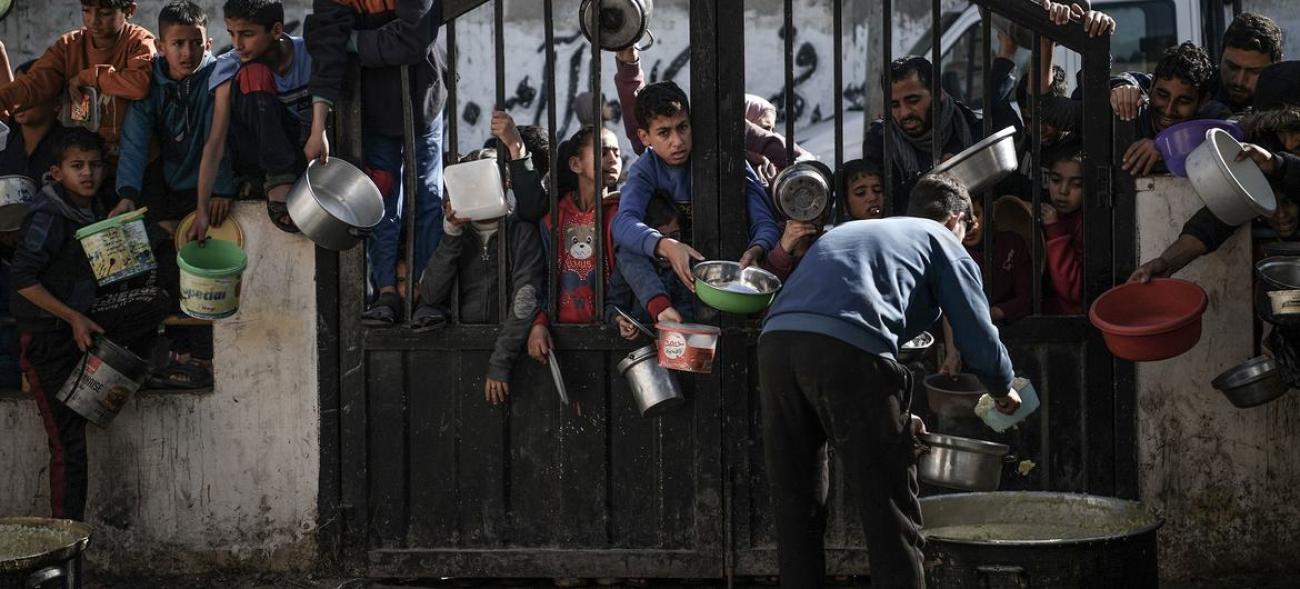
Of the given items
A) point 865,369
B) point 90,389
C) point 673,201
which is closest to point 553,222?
point 673,201

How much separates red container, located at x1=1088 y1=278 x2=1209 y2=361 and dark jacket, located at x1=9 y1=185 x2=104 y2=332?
12.6 feet

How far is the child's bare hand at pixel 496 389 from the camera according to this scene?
5.66 metres

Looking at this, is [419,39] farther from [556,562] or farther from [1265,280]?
[1265,280]

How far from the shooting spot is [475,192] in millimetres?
5566

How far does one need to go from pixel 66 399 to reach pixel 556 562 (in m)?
1.97

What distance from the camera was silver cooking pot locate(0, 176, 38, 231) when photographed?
5887 mm

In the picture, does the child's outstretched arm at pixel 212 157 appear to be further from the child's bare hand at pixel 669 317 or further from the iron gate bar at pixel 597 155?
the child's bare hand at pixel 669 317

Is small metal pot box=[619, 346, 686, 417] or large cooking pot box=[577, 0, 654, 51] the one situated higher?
large cooking pot box=[577, 0, 654, 51]

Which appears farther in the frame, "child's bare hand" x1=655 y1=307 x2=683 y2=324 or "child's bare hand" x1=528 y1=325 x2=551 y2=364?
"child's bare hand" x1=528 y1=325 x2=551 y2=364

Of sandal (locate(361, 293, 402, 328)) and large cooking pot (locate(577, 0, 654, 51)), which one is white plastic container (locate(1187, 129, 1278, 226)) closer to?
large cooking pot (locate(577, 0, 654, 51))

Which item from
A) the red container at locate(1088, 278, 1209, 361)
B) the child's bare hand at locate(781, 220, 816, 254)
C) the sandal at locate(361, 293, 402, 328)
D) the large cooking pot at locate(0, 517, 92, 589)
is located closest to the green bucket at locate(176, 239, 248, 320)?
the sandal at locate(361, 293, 402, 328)

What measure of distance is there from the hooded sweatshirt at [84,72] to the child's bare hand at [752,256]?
8.29 ft

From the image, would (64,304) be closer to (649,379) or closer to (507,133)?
(507,133)

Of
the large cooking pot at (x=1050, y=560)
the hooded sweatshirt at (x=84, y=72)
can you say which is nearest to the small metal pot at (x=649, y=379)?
the large cooking pot at (x=1050, y=560)
